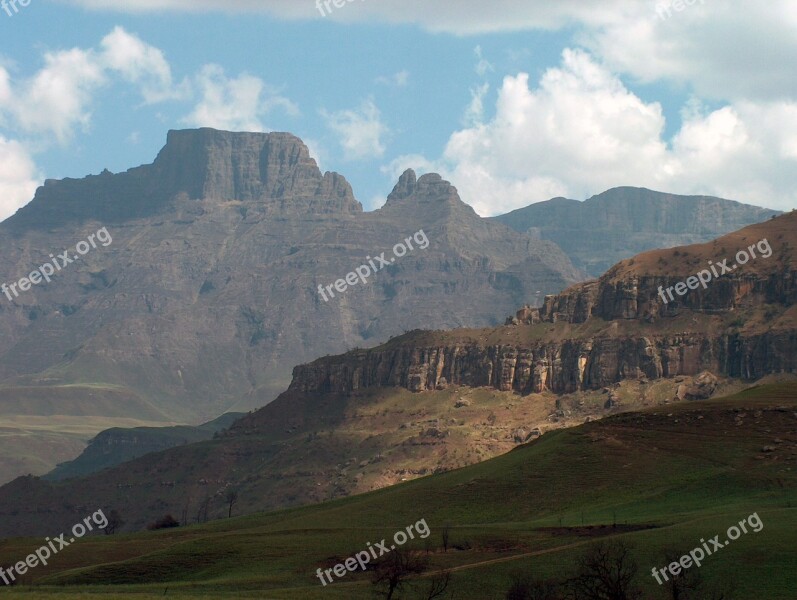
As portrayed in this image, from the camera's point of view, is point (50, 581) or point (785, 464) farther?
point (785, 464)

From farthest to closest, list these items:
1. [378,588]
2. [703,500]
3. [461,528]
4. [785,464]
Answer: [785,464] < [703,500] < [461,528] < [378,588]

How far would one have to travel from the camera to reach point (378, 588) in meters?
128

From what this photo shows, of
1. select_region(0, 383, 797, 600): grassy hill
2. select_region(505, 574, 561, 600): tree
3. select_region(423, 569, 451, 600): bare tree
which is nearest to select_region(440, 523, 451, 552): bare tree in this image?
select_region(0, 383, 797, 600): grassy hill

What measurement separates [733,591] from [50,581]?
7352 cm

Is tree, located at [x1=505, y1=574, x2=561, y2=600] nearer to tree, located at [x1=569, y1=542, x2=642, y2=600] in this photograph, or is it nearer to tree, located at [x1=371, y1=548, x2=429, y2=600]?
tree, located at [x1=569, y1=542, x2=642, y2=600]

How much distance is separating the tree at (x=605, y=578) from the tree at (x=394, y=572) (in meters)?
15.8

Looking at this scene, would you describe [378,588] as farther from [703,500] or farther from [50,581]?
[703,500]

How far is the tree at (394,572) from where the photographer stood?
124m

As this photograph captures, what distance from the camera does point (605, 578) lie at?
117 meters

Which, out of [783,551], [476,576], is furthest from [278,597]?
[783,551]

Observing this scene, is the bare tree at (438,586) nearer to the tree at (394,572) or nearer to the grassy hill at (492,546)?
the grassy hill at (492,546)

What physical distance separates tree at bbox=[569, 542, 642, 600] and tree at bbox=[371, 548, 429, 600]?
15.8 m

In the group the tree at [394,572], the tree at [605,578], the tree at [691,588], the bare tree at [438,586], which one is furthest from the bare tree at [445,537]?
the tree at [691,588]

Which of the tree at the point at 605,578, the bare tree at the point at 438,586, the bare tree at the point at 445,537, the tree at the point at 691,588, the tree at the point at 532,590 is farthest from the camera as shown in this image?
the bare tree at the point at 445,537
